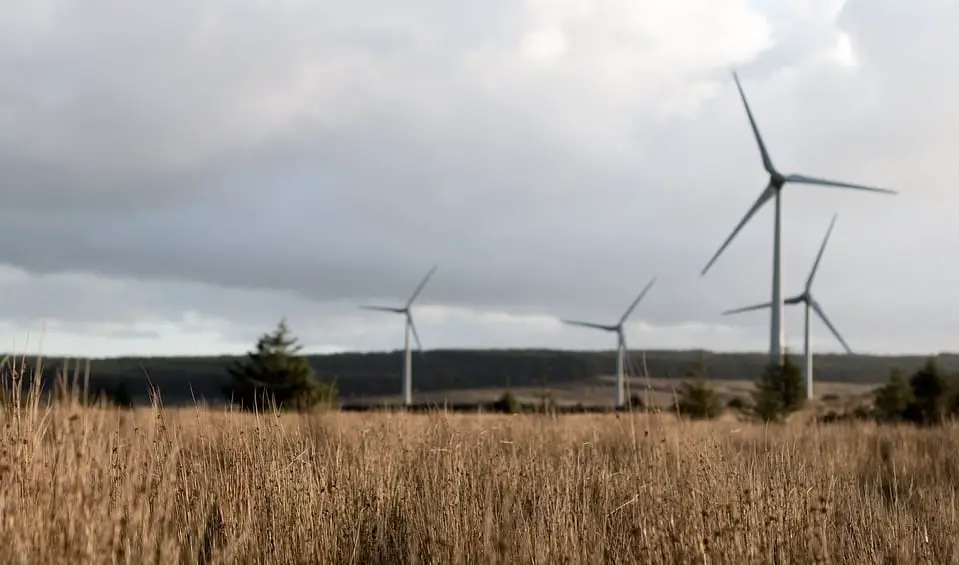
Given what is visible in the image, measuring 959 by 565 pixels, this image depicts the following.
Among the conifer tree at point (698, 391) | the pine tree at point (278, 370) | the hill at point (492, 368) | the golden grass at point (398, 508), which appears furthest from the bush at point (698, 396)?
the hill at point (492, 368)

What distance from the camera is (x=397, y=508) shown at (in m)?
9.89

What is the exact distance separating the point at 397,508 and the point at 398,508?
0.02 meters

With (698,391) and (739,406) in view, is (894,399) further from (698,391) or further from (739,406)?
(698,391)

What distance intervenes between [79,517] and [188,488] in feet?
8.81

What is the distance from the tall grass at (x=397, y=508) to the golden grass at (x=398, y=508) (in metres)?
0.03

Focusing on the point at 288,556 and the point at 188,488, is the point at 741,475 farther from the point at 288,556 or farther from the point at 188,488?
the point at 188,488

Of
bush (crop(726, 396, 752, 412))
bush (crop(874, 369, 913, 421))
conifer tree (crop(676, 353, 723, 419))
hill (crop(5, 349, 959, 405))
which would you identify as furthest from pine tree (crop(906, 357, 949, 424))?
hill (crop(5, 349, 959, 405))

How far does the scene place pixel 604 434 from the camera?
18.0 meters

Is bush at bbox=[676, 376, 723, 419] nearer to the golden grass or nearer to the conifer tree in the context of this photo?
the conifer tree

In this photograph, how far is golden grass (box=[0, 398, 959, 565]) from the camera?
7305mm

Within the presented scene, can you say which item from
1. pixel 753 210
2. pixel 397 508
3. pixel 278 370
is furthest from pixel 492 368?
pixel 397 508

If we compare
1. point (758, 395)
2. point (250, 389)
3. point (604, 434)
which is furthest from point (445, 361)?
point (604, 434)

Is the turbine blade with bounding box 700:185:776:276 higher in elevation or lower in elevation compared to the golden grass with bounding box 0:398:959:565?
higher

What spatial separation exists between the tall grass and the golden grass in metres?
0.03
